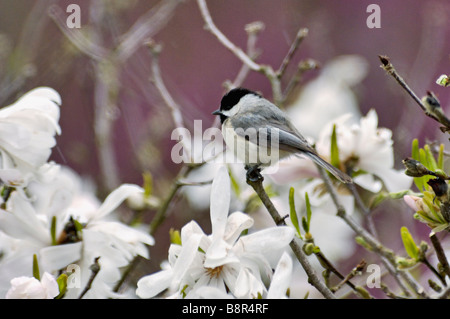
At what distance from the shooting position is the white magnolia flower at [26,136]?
2.04 ft

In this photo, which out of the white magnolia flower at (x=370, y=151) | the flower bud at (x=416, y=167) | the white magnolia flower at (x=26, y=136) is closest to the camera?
the flower bud at (x=416, y=167)

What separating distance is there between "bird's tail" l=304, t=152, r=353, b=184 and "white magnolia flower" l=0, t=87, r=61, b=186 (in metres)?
0.30

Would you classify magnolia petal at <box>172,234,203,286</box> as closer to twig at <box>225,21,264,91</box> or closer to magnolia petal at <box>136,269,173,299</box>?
magnolia petal at <box>136,269,173,299</box>

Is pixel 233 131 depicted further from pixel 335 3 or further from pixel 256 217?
pixel 335 3

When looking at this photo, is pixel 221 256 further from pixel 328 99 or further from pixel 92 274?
pixel 328 99

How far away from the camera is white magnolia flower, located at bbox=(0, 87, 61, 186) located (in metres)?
0.62

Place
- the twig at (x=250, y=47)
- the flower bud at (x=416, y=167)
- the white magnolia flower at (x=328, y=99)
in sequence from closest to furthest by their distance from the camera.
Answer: the flower bud at (x=416, y=167) < the twig at (x=250, y=47) < the white magnolia flower at (x=328, y=99)

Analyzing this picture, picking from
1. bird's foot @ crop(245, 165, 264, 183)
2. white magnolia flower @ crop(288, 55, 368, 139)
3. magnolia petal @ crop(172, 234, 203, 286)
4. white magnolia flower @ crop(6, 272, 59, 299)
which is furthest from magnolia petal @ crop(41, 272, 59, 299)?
white magnolia flower @ crop(288, 55, 368, 139)

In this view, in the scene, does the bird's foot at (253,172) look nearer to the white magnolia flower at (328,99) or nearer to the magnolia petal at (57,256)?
the magnolia petal at (57,256)

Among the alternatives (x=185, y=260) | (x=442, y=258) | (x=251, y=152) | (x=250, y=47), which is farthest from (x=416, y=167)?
(x=250, y=47)

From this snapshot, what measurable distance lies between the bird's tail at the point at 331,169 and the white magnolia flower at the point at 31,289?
1.13 ft

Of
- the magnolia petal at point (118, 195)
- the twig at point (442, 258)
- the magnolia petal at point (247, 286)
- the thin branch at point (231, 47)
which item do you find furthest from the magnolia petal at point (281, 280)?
the thin branch at point (231, 47)

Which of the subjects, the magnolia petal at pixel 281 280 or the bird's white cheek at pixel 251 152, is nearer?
the magnolia petal at pixel 281 280
